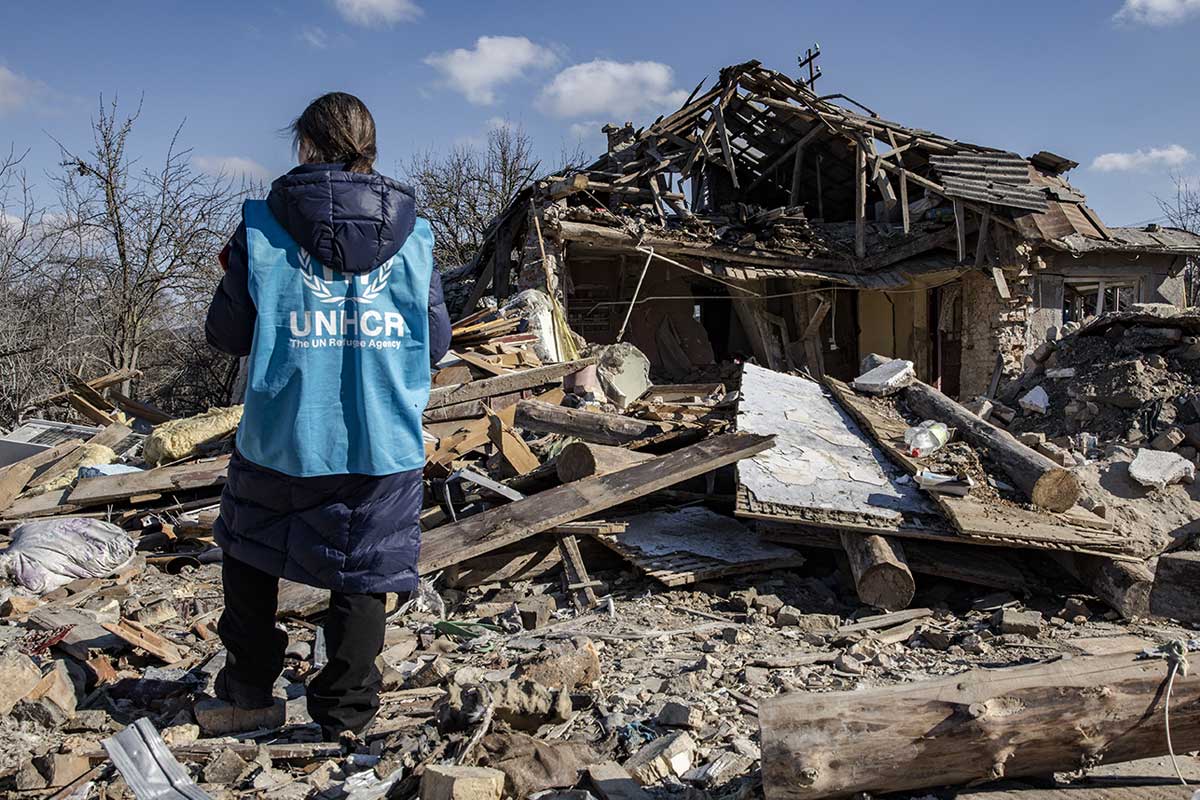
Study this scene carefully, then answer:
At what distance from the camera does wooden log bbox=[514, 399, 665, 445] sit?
225 inches

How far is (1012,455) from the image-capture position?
5195mm

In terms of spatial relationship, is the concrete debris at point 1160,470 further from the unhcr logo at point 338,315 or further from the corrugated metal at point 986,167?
the corrugated metal at point 986,167

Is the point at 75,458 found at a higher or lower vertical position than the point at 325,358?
lower

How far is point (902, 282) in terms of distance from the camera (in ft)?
44.7

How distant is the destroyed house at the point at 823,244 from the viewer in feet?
41.4

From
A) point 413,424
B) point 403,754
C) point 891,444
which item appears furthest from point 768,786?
point 891,444

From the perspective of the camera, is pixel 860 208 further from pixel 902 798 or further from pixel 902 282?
pixel 902 798

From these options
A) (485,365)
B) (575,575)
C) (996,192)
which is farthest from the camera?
(996,192)

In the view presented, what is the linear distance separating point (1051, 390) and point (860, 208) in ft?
20.0

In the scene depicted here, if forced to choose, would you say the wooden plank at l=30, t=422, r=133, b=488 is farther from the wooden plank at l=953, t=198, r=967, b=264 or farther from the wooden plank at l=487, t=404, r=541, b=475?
the wooden plank at l=953, t=198, r=967, b=264

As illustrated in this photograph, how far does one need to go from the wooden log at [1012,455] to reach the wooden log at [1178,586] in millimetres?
1205

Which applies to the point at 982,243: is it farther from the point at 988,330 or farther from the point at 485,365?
the point at 485,365

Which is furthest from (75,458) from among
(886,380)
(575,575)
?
(886,380)

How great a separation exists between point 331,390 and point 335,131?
74cm
